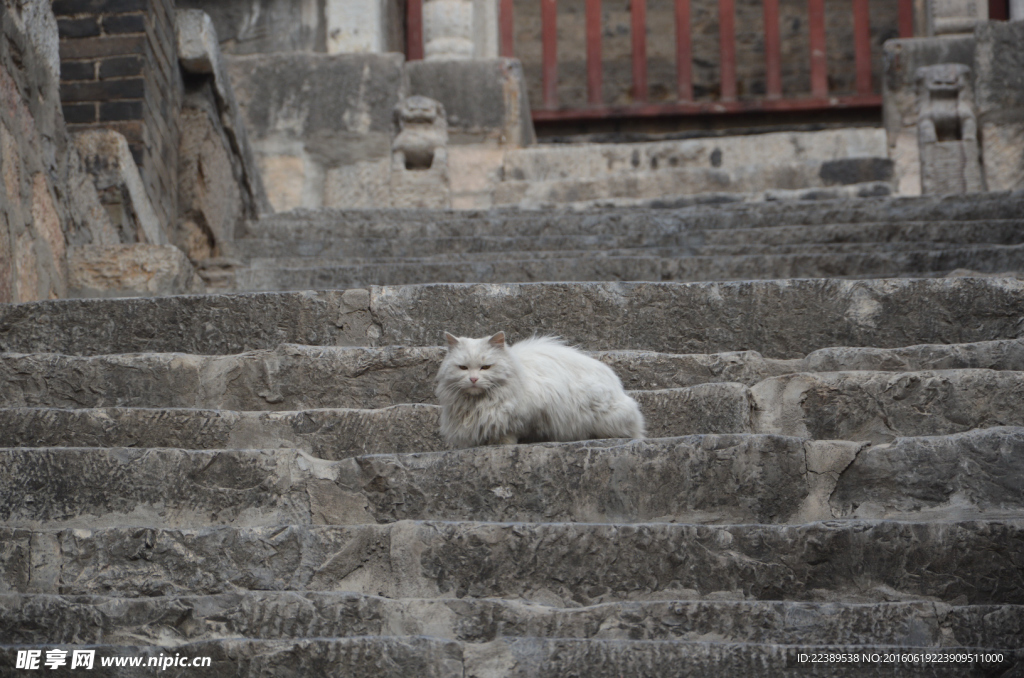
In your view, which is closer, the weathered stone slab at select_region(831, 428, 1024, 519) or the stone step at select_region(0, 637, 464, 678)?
the stone step at select_region(0, 637, 464, 678)

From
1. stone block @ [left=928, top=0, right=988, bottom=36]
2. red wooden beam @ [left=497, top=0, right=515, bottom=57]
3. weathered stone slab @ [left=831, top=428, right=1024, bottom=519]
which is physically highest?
red wooden beam @ [left=497, top=0, right=515, bottom=57]

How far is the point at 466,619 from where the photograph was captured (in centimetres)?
255

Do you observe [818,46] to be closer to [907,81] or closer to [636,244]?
[907,81]

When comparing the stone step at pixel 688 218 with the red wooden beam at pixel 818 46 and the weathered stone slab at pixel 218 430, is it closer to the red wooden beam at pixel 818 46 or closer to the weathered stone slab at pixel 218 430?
the weathered stone slab at pixel 218 430

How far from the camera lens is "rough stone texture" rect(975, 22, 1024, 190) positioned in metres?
9.14

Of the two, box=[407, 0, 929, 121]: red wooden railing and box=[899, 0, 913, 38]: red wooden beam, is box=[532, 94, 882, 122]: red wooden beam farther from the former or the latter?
box=[899, 0, 913, 38]: red wooden beam

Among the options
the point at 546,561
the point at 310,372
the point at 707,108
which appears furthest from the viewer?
the point at 707,108

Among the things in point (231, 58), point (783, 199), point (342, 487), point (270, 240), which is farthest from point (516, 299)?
point (231, 58)

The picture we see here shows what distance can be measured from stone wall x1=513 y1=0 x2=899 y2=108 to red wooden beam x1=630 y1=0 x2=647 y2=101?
100 inches

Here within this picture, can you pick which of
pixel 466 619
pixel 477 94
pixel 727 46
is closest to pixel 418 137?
pixel 477 94

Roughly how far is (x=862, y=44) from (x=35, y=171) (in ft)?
30.2

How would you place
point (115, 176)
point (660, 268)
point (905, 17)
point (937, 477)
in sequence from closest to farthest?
point (937, 477)
point (660, 268)
point (115, 176)
point (905, 17)

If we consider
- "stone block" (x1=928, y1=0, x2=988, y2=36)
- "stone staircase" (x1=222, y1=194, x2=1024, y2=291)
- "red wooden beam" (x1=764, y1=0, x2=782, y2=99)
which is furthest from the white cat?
"red wooden beam" (x1=764, y1=0, x2=782, y2=99)

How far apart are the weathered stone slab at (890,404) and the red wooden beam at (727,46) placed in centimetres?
892
